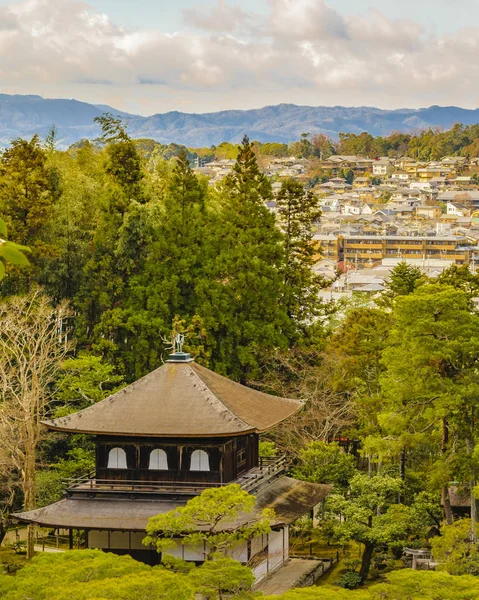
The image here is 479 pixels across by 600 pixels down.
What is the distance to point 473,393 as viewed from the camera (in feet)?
76.5

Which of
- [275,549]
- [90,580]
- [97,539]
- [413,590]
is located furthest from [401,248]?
[90,580]

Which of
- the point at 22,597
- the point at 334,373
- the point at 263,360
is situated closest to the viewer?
the point at 22,597

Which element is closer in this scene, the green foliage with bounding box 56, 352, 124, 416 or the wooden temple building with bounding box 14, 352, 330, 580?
the wooden temple building with bounding box 14, 352, 330, 580

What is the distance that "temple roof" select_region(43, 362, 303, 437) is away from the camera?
2338 centimetres

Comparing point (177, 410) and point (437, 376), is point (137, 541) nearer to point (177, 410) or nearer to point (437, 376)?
point (177, 410)

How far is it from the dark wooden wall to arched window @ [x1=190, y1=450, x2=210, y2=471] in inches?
2.7

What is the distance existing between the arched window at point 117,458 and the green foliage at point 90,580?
5.95 meters

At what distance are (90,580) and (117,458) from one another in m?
7.83

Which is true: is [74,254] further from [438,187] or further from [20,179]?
[438,187]

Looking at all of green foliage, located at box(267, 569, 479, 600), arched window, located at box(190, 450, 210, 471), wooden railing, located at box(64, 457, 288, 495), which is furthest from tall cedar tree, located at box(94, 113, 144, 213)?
green foliage, located at box(267, 569, 479, 600)

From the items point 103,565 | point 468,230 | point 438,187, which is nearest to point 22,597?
point 103,565

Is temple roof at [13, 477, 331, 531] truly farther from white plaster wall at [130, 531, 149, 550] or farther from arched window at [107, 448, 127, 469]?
arched window at [107, 448, 127, 469]

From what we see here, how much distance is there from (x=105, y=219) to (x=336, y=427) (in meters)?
10.4

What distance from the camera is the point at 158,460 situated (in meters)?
23.8
